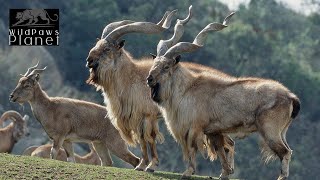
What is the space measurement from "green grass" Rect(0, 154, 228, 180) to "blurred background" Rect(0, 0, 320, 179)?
78.8ft

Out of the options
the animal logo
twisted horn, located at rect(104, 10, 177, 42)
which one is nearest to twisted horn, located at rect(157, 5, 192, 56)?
twisted horn, located at rect(104, 10, 177, 42)

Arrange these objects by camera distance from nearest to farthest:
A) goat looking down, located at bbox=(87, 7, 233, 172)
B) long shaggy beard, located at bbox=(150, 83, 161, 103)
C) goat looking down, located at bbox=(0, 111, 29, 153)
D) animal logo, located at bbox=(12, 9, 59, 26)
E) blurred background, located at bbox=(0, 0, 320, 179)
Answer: long shaggy beard, located at bbox=(150, 83, 161, 103)
goat looking down, located at bbox=(87, 7, 233, 172)
goat looking down, located at bbox=(0, 111, 29, 153)
animal logo, located at bbox=(12, 9, 59, 26)
blurred background, located at bbox=(0, 0, 320, 179)

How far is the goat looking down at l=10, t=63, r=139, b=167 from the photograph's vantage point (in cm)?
2439

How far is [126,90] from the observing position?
72.5ft

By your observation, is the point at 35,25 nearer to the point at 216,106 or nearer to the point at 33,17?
the point at 33,17

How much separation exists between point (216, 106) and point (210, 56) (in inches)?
1934

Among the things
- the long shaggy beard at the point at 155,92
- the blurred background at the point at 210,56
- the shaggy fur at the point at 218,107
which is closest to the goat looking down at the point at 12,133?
the long shaggy beard at the point at 155,92

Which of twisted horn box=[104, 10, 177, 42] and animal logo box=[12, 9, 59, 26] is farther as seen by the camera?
animal logo box=[12, 9, 59, 26]

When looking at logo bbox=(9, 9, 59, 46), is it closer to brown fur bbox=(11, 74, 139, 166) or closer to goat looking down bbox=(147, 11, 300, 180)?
brown fur bbox=(11, 74, 139, 166)

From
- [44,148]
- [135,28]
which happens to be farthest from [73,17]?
[135,28]

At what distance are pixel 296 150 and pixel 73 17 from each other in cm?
1783

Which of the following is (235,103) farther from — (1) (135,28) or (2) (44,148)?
(2) (44,148)

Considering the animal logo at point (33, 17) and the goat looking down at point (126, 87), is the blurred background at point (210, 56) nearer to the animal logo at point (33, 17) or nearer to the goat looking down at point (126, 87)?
the animal logo at point (33, 17)

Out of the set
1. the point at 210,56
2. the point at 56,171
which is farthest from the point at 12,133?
the point at 210,56
